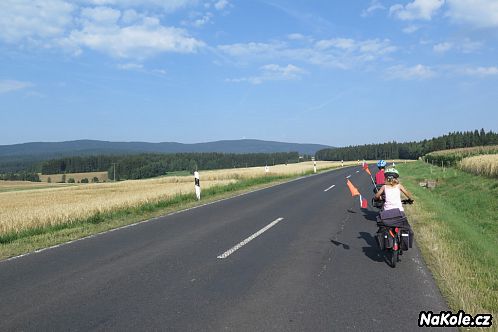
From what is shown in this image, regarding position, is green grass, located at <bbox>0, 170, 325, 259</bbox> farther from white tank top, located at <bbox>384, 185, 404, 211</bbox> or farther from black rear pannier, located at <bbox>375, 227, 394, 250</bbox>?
white tank top, located at <bbox>384, 185, 404, 211</bbox>

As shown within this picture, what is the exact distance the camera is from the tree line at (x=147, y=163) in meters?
93.8

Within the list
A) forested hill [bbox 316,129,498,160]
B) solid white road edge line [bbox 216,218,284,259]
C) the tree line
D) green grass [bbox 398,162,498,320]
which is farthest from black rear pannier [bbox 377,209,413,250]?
forested hill [bbox 316,129,498,160]

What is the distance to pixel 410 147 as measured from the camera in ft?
448

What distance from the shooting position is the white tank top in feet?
22.6

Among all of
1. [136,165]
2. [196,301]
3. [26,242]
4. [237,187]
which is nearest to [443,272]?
[196,301]

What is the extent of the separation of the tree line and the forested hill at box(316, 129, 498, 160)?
112ft

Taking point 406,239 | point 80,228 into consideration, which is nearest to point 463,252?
point 406,239

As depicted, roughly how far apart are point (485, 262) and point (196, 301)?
4703mm

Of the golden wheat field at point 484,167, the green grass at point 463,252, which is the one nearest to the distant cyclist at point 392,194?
the green grass at point 463,252

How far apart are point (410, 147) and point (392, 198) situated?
140 metres

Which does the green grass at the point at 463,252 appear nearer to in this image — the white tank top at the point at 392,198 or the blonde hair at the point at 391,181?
the white tank top at the point at 392,198

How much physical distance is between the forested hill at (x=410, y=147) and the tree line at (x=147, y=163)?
3401 centimetres

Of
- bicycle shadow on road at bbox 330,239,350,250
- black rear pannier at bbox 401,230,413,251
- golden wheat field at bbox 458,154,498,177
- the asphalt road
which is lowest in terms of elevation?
bicycle shadow on road at bbox 330,239,350,250

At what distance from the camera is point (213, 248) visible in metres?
7.68
